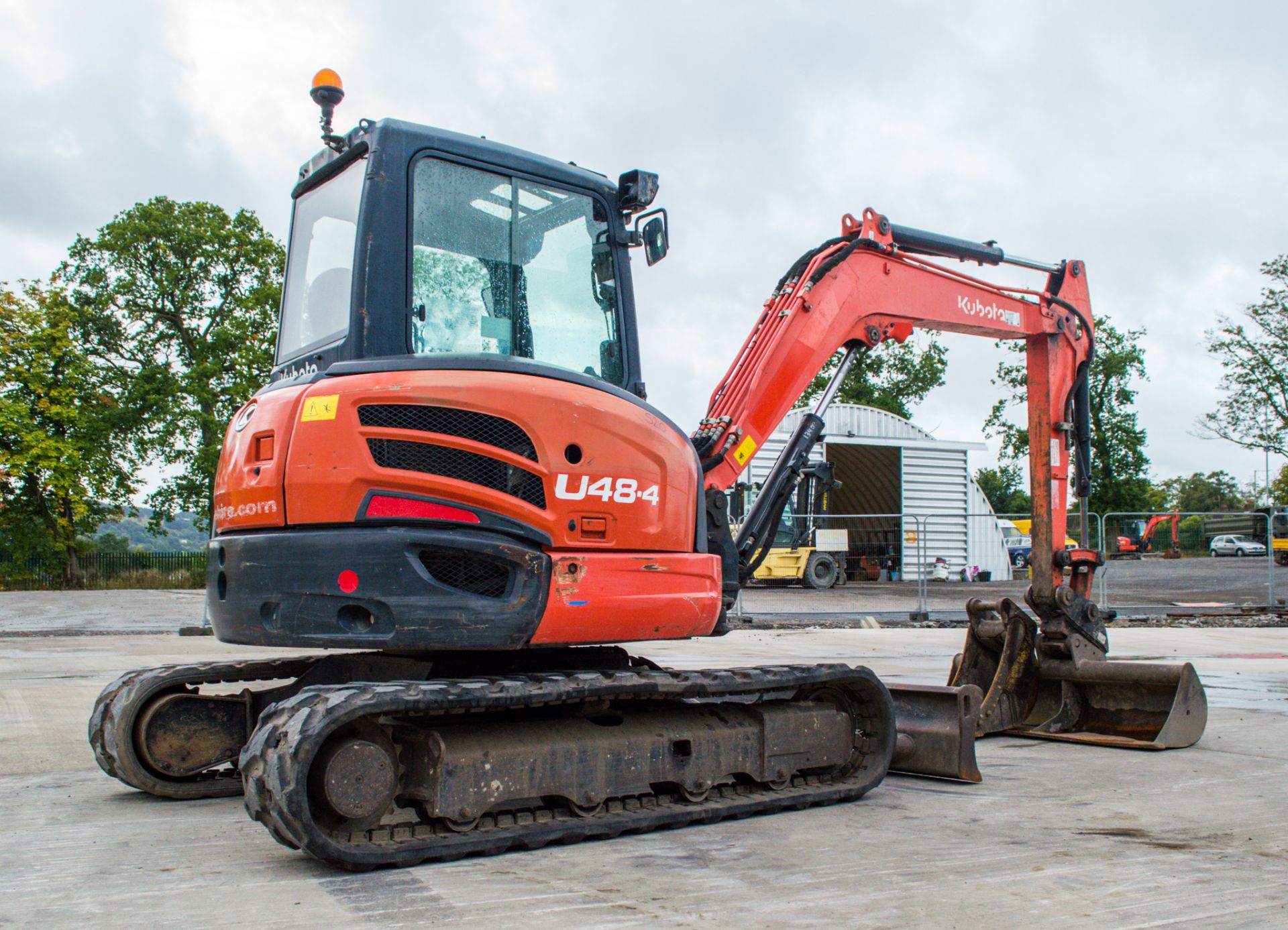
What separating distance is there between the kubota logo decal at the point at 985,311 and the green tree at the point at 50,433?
37.6 metres

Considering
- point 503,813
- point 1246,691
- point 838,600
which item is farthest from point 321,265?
point 838,600

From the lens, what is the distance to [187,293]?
1725 inches

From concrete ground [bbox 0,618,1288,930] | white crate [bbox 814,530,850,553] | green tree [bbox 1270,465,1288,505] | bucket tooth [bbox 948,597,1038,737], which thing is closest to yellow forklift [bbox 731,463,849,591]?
white crate [bbox 814,530,850,553]

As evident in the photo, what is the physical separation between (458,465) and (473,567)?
1.33ft

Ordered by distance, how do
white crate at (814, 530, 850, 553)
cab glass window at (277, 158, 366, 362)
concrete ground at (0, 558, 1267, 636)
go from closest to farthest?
1. cab glass window at (277, 158, 366, 362)
2. concrete ground at (0, 558, 1267, 636)
3. white crate at (814, 530, 850, 553)

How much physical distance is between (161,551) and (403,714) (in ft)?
125

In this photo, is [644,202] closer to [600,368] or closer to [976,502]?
[600,368]

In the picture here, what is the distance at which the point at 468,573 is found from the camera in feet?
14.9

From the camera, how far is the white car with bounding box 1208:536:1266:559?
2034 inches

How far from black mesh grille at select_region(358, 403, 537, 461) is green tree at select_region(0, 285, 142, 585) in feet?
127

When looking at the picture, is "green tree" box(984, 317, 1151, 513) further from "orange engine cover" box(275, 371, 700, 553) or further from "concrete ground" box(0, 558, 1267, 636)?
"orange engine cover" box(275, 371, 700, 553)

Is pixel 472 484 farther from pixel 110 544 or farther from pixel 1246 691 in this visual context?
pixel 110 544

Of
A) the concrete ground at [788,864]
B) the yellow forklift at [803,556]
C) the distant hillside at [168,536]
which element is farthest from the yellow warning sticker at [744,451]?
the distant hillside at [168,536]

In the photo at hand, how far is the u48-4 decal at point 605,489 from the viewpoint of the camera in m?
4.72
